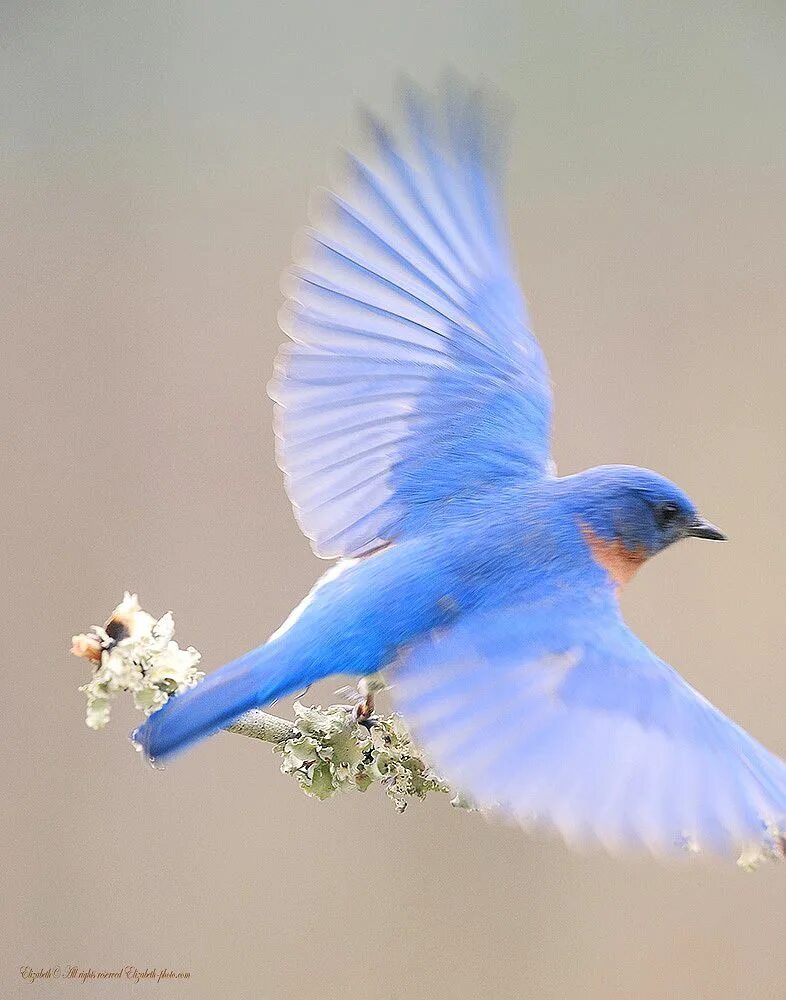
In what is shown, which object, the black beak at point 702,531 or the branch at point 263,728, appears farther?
the black beak at point 702,531

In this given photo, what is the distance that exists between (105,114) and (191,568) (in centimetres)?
86

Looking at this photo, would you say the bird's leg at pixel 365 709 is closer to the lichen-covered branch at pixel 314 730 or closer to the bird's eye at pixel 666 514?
the lichen-covered branch at pixel 314 730

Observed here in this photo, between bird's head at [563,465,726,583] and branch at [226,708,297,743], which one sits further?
bird's head at [563,465,726,583]

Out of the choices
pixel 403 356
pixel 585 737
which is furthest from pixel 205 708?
pixel 403 356

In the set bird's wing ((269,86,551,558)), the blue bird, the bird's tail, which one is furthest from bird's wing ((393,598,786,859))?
bird's wing ((269,86,551,558))

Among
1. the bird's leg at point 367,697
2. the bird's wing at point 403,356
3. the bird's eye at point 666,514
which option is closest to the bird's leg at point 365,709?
the bird's leg at point 367,697

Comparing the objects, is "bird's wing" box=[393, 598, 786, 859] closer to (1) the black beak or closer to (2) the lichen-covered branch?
(2) the lichen-covered branch

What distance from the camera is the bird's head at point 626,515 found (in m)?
1.16

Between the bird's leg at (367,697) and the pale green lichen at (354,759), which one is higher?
the bird's leg at (367,697)

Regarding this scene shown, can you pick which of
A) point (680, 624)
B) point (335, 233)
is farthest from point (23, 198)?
point (680, 624)

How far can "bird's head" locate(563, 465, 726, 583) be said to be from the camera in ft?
3.81

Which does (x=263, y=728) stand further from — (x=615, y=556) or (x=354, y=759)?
(x=615, y=556)

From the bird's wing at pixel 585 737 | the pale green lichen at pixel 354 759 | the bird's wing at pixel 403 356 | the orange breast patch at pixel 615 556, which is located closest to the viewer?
the bird's wing at pixel 585 737

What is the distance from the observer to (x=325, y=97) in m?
2.34
